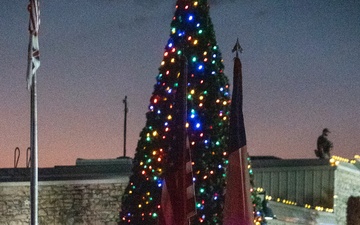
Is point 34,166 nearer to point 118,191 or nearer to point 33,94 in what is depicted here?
point 33,94

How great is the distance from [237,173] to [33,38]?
4.32 m

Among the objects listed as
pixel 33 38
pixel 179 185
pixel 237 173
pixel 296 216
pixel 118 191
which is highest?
pixel 33 38

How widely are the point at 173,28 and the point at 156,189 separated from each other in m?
2.50

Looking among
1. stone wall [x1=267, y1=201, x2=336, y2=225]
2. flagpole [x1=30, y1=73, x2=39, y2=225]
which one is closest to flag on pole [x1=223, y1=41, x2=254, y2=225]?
flagpole [x1=30, y1=73, x2=39, y2=225]

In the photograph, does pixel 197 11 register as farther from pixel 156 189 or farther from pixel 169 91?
pixel 156 189

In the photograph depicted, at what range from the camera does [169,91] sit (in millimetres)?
9734

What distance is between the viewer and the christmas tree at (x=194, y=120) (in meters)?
9.58

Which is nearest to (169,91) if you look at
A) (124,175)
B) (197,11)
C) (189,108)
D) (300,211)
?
(189,108)

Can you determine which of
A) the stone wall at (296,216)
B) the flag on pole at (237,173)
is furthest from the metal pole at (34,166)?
the stone wall at (296,216)

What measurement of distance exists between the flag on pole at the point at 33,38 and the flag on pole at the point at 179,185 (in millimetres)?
3340

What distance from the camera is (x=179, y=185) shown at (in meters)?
8.11

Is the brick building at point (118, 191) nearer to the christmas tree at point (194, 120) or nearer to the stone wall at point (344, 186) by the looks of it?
the stone wall at point (344, 186)

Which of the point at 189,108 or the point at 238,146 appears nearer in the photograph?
the point at 238,146

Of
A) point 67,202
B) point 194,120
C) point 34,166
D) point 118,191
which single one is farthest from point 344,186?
point 34,166
